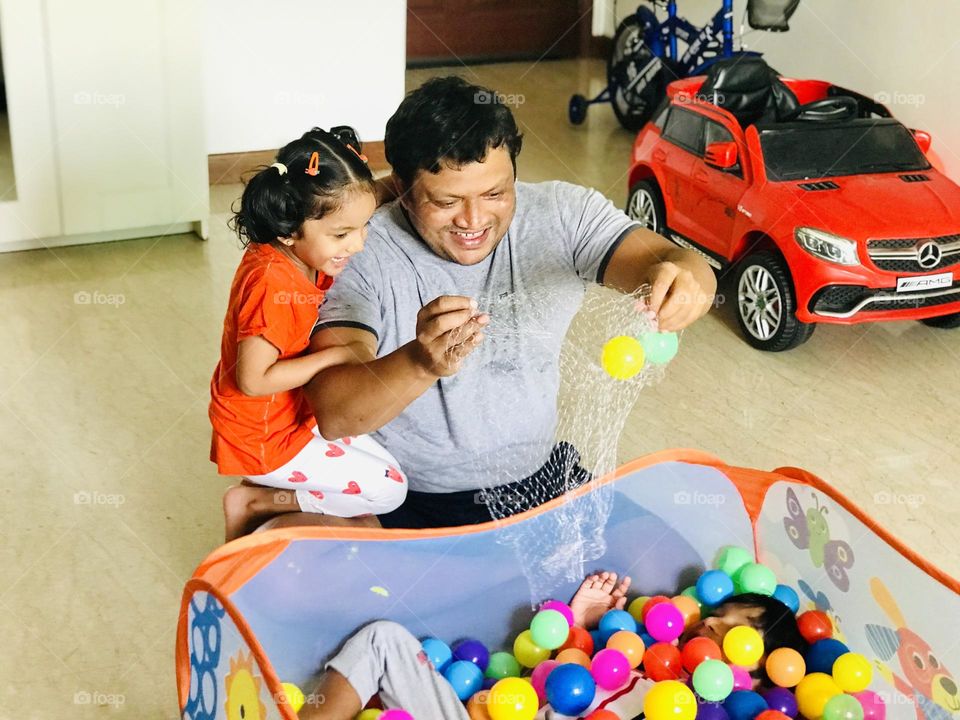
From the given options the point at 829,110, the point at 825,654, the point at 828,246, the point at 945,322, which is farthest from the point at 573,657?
the point at 829,110

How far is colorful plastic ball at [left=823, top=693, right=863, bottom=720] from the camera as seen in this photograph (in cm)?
165

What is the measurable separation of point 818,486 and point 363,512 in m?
0.68

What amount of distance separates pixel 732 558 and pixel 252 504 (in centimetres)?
76

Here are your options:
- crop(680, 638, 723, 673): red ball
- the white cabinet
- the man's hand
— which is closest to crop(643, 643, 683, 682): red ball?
crop(680, 638, 723, 673): red ball

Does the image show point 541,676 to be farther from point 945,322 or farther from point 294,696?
point 945,322

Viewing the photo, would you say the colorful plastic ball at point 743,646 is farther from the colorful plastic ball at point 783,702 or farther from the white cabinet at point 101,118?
the white cabinet at point 101,118

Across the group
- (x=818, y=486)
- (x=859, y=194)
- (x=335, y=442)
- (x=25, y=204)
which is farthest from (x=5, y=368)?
(x=859, y=194)

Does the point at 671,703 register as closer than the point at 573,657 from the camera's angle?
Yes

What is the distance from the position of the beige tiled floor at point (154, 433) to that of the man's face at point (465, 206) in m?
0.82

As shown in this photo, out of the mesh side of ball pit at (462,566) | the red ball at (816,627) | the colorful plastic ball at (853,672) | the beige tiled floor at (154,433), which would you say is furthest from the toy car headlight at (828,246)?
the colorful plastic ball at (853,672)

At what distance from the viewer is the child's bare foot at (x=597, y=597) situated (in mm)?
1895

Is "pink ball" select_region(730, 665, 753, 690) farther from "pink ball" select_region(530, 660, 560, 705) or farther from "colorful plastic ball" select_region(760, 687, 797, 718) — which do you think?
"pink ball" select_region(530, 660, 560, 705)

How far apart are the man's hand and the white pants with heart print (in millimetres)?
436

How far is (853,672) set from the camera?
1.69 metres
